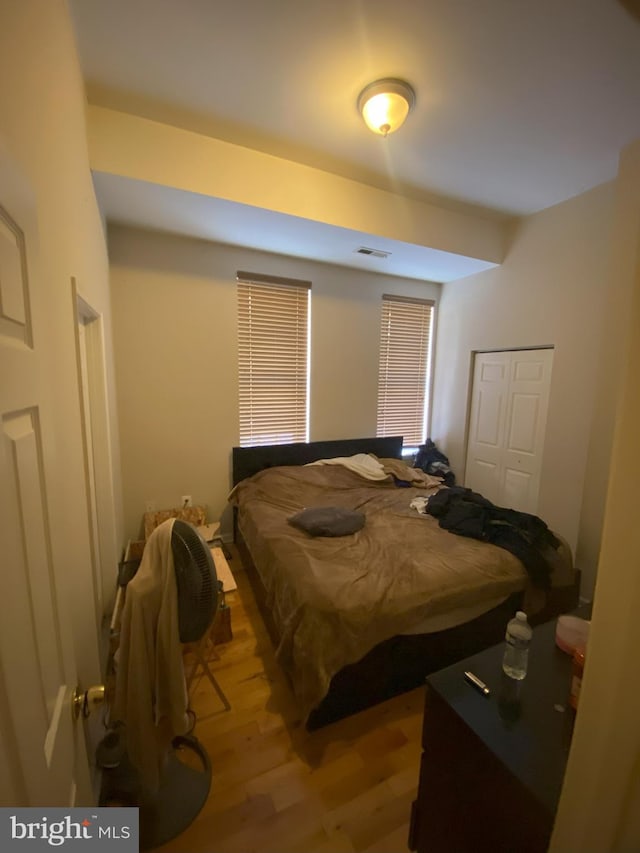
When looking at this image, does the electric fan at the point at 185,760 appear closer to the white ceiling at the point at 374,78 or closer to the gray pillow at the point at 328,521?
the gray pillow at the point at 328,521

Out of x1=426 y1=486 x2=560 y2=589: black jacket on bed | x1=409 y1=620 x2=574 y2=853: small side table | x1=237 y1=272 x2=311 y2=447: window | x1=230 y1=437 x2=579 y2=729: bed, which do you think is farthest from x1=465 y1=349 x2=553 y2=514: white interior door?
x1=409 y1=620 x2=574 y2=853: small side table

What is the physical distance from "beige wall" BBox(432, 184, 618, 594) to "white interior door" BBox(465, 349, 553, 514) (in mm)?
131

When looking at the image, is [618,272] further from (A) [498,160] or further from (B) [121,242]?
(B) [121,242]

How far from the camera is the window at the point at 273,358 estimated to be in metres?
3.20

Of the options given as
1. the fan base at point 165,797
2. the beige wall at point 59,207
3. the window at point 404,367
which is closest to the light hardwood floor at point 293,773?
the fan base at point 165,797

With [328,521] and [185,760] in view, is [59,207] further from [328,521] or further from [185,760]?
[185,760]

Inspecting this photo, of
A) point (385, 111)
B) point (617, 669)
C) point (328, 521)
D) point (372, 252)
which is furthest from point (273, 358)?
point (617, 669)

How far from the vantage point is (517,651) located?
1.00 meters

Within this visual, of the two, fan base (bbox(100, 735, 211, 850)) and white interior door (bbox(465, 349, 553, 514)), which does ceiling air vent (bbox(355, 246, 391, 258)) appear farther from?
fan base (bbox(100, 735, 211, 850))

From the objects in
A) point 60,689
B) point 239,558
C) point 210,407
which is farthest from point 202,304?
point 60,689

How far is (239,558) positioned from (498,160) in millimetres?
3629

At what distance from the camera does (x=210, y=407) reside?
3.11 m

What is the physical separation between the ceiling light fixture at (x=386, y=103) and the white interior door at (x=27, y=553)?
73.7 inches

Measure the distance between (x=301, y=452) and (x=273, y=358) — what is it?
0.99 metres
